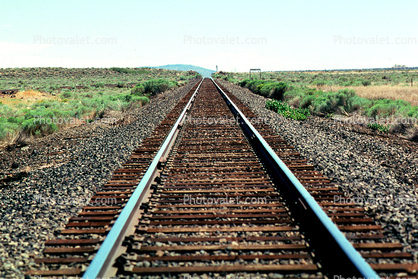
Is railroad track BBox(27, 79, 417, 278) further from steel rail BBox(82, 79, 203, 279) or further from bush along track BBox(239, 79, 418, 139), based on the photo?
bush along track BBox(239, 79, 418, 139)

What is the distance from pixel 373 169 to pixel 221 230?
3.56m

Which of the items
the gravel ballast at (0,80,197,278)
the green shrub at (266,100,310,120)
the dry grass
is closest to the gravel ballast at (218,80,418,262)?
the green shrub at (266,100,310,120)

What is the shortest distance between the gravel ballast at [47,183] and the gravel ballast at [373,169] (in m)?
3.71

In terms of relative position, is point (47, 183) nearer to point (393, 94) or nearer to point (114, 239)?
point (114, 239)

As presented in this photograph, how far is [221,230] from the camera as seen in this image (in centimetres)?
324


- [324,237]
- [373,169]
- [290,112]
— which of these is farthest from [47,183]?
[290,112]

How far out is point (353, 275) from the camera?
93.6 inches

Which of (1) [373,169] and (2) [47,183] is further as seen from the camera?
(1) [373,169]

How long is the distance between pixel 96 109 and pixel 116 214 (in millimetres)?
12722

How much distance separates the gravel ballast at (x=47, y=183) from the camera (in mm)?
3168

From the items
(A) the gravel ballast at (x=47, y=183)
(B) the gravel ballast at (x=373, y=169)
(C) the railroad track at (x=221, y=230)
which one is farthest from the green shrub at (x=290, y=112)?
(C) the railroad track at (x=221, y=230)

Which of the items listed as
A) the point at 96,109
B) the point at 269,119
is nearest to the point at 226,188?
the point at 269,119

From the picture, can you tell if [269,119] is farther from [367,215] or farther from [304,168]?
[367,215]

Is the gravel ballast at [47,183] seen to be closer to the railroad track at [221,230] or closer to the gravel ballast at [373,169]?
the railroad track at [221,230]
